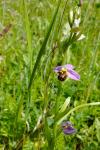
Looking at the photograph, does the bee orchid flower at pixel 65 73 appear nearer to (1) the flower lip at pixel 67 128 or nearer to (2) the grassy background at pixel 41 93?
(2) the grassy background at pixel 41 93

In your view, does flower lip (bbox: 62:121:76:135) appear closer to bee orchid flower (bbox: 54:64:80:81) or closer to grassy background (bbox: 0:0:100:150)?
grassy background (bbox: 0:0:100:150)

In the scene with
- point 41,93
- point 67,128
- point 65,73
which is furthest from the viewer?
point 41,93

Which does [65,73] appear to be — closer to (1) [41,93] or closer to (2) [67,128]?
(2) [67,128]

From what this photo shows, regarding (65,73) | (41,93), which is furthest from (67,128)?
(41,93)

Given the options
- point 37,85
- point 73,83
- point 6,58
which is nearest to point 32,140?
point 37,85

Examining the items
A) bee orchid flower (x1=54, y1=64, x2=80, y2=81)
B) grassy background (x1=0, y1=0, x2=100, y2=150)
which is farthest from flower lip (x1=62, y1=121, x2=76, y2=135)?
bee orchid flower (x1=54, y1=64, x2=80, y2=81)

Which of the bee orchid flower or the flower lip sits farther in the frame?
the flower lip

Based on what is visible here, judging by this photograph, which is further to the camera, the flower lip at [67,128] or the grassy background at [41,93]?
the flower lip at [67,128]

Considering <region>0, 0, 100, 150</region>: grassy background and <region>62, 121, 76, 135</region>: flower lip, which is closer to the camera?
<region>0, 0, 100, 150</region>: grassy background

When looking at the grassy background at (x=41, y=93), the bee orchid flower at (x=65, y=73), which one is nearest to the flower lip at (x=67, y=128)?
the grassy background at (x=41, y=93)

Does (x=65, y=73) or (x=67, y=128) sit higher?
(x=65, y=73)

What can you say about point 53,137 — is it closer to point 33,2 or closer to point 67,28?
point 67,28

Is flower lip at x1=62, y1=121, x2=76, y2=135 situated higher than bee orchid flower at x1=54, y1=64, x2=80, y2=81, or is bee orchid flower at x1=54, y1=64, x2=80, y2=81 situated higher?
bee orchid flower at x1=54, y1=64, x2=80, y2=81
